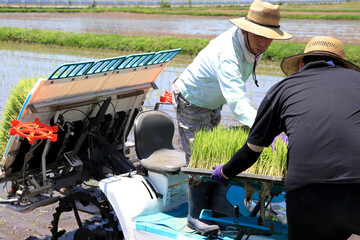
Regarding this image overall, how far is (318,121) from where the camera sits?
9.03 feet

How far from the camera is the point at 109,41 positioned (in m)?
19.2

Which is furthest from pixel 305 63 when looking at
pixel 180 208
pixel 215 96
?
pixel 180 208

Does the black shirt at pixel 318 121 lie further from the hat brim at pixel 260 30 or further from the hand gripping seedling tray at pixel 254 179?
the hat brim at pixel 260 30

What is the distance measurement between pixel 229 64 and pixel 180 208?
1.23 m

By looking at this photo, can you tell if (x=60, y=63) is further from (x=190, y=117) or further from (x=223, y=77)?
(x=223, y=77)

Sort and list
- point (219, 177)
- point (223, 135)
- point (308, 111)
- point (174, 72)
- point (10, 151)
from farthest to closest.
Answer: point (174, 72), point (10, 151), point (223, 135), point (219, 177), point (308, 111)

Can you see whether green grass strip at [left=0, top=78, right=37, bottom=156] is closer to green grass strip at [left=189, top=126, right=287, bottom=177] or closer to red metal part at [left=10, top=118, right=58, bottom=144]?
red metal part at [left=10, top=118, right=58, bottom=144]

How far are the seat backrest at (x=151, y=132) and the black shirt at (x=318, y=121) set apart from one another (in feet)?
5.11

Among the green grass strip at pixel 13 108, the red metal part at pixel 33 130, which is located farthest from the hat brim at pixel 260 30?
the green grass strip at pixel 13 108

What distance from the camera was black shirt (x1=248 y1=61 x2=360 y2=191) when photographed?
8.86 feet

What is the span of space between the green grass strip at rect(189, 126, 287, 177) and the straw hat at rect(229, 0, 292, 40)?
715 millimetres

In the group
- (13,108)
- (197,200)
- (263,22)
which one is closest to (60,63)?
(13,108)

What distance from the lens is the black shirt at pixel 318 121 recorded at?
270 centimetres

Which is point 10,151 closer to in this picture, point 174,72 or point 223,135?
point 223,135
